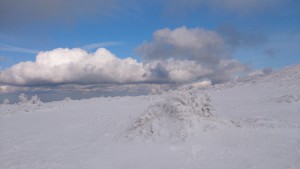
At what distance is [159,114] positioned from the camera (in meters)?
16.6

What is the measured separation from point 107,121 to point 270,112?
11.1m

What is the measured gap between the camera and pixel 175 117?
15.8 metres

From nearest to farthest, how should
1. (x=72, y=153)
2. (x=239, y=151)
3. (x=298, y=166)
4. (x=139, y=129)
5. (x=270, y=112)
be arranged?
(x=298, y=166), (x=239, y=151), (x=72, y=153), (x=139, y=129), (x=270, y=112)

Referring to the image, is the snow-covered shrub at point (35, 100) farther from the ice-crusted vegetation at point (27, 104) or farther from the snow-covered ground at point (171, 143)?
the snow-covered ground at point (171, 143)

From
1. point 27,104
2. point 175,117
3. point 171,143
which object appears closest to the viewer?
point 171,143

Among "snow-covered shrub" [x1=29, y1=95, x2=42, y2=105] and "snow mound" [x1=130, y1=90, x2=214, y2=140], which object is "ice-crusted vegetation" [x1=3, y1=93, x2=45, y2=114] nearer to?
"snow-covered shrub" [x1=29, y1=95, x2=42, y2=105]

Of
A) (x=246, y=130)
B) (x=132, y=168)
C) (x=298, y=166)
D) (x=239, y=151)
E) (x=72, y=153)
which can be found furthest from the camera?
(x=246, y=130)

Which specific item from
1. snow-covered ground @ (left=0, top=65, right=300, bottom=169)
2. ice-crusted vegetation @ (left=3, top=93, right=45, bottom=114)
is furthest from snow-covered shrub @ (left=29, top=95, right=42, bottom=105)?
snow-covered ground @ (left=0, top=65, right=300, bottom=169)

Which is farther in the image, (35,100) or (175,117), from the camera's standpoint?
(35,100)

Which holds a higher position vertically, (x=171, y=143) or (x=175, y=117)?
(x=175, y=117)

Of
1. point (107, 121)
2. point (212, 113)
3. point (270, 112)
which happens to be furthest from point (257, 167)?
point (107, 121)

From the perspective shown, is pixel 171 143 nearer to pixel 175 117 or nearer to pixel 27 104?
pixel 175 117

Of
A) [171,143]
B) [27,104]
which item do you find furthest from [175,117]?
[27,104]

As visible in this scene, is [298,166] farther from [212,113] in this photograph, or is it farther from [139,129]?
[139,129]
